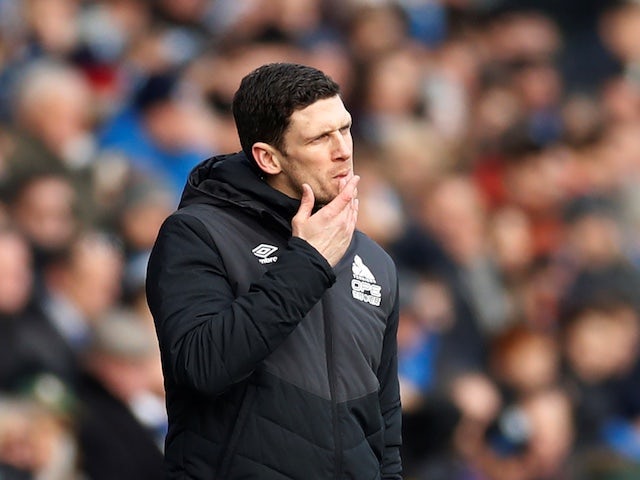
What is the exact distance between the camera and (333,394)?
6.93 feet

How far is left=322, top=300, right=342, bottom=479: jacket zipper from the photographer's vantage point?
6.86 ft

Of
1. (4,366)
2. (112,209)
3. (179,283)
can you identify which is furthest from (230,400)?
(112,209)

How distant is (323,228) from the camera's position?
6.79 feet

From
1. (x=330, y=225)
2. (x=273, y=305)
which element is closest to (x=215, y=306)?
(x=273, y=305)

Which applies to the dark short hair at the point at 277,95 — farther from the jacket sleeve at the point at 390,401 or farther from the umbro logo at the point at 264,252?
the jacket sleeve at the point at 390,401

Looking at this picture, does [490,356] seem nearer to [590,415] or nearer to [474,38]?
[590,415]

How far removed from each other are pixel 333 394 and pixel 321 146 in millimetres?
446

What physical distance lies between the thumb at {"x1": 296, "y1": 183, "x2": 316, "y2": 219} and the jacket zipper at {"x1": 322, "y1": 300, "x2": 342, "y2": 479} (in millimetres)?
198

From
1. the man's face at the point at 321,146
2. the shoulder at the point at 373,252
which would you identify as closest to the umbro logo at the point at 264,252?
the man's face at the point at 321,146

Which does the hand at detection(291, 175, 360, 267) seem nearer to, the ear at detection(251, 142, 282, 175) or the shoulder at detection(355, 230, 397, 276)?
the ear at detection(251, 142, 282, 175)

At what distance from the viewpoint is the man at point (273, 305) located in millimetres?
1971

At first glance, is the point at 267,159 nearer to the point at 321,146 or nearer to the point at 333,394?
the point at 321,146

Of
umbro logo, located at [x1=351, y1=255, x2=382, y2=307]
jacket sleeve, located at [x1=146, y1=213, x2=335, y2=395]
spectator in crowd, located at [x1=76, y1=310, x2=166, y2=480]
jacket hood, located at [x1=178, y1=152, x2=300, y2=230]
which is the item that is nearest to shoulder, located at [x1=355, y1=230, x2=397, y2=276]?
umbro logo, located at [x1=351, y1=255, x2=382, y2=307]

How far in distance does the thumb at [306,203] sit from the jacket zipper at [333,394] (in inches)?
7.8
